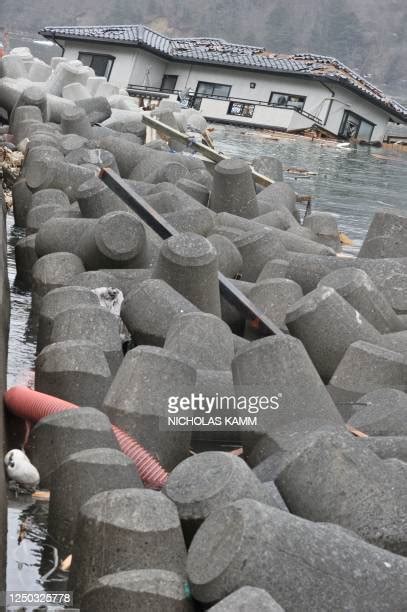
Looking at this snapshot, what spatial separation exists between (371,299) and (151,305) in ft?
5.06

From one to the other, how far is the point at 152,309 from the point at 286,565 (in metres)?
3.19

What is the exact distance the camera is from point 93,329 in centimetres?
585

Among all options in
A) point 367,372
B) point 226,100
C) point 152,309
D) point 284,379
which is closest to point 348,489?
point 284,379

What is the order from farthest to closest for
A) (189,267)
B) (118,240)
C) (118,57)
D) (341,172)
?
(118,57) < (341,172) < (118,240) < (189,267)

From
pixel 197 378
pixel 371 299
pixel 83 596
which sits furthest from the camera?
pixel 371 299

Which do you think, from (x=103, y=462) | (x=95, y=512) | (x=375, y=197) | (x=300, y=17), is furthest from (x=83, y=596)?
(x=300, y=17)

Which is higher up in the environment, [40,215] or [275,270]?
[275,270]

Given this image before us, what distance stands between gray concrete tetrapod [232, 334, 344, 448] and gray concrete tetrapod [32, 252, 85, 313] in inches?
103

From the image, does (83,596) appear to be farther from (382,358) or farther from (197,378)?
(382,358)

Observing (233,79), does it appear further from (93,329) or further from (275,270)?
(93,329)

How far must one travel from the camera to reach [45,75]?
23422mm

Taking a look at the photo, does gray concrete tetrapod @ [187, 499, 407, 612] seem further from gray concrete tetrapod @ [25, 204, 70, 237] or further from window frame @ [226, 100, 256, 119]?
window frame @ [226, 100, 256, 119]

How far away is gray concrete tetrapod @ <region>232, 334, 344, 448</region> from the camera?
16.8 feet

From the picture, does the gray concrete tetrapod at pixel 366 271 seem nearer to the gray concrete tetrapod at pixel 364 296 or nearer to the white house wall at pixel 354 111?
the gray concrete tetrapod at pixel 364 296
